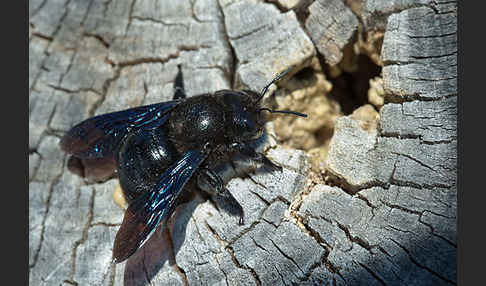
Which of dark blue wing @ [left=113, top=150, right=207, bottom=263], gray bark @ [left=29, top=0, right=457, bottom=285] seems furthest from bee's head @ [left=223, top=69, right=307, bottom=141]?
dark blue wing @ [left=113, top=150, right=207, bottom=263]

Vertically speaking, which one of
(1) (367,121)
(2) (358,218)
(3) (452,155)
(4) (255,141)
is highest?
(3) (452,155)

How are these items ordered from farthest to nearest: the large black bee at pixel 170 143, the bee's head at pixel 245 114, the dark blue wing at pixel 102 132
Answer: the dark blue wing at pixel 102 132 → the bee's head at pixel 245 114 → the large black bee at pixel 170 143

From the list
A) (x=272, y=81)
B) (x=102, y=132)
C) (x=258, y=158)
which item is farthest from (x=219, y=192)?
(x=102, y=132)

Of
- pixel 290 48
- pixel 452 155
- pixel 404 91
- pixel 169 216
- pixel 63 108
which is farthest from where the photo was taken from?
pixel 63 108

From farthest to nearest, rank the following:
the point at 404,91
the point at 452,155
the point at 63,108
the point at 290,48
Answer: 1. the point at 63,108
2. the point at 290,48
3. the point at 404,91
4. the point at 452,155

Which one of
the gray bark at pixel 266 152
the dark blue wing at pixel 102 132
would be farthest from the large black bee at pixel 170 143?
the gray bark at pixel 266 152

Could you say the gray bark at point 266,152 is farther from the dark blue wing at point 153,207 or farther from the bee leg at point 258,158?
the dark blue wing at point 153,207

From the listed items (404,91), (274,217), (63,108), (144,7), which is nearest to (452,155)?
(404,91)

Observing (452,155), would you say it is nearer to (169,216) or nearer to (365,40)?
(365,40)
